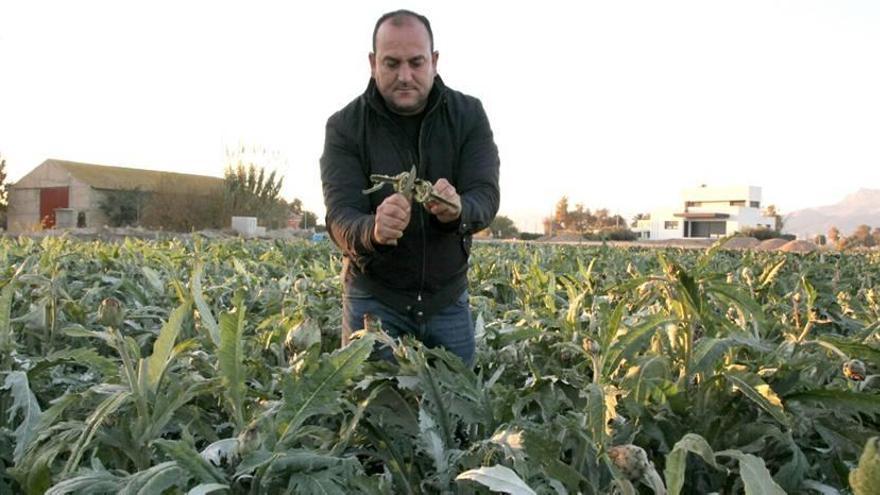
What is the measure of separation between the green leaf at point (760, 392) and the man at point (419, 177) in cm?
147

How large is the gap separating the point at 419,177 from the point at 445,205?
2.47 ft

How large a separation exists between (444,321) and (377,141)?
2.40ft

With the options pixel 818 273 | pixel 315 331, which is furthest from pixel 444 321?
pixel 818 273

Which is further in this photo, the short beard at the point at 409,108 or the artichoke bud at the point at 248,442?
the short beard at the point at 409,108

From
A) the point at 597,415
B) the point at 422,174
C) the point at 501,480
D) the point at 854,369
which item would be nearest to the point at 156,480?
the point at 501,480

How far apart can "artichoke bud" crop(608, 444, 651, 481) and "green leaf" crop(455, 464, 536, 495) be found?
0.43ft

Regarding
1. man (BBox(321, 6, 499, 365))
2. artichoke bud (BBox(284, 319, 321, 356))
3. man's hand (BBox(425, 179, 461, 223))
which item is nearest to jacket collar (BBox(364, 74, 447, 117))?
man (BBox(321, 6, 499, 365))

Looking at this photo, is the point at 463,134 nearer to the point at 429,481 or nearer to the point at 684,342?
the point at 684,342

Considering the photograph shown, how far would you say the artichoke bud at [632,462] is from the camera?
3.21 ft

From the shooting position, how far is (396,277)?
2812mm

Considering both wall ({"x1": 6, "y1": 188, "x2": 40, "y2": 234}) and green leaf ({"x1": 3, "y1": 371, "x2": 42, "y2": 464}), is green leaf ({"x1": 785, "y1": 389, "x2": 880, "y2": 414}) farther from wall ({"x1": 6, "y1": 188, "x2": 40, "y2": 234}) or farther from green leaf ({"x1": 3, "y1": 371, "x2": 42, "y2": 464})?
wall ({"x1": 6, "y1": 188, "x2": 40, "y2": 234})

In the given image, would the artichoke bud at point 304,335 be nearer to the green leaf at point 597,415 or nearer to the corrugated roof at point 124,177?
the green leaf at point 597,415

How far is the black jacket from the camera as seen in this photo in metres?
2.75

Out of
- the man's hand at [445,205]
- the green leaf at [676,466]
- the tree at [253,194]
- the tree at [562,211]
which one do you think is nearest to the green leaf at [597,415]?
the green leaf at [676,466]
